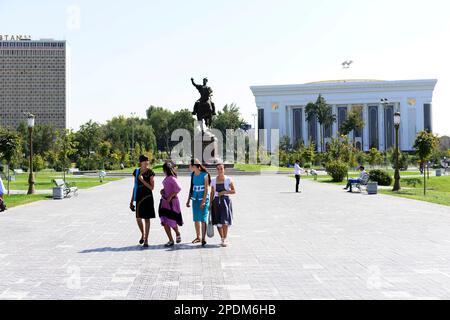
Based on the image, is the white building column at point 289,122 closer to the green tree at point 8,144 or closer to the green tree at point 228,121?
the green tree at point 228,121

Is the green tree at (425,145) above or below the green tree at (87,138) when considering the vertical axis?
below

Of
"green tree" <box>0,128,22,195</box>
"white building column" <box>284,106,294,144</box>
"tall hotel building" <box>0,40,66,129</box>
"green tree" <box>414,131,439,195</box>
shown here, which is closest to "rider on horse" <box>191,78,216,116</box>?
"green tree" <box>414,131,439,195</box>

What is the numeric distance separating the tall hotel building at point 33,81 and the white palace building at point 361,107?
65.3m

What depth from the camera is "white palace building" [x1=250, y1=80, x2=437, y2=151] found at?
Result: 98.2 m

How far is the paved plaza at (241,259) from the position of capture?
5.90m

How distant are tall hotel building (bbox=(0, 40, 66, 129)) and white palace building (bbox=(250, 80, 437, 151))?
2572 inches

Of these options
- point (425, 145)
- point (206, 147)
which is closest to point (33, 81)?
point (206, 147)

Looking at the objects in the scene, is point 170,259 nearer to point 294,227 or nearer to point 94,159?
point 294,227

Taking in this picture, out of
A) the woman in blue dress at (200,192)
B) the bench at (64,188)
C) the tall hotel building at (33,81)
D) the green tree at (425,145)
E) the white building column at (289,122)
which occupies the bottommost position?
the bench at (64,188)

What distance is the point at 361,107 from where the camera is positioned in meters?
97.1

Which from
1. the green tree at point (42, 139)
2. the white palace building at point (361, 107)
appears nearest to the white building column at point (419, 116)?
the white palace building at point (361, 107)

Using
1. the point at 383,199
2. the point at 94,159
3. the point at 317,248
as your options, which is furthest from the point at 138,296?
the point at 94,159

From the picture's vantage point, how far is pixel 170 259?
784cm
